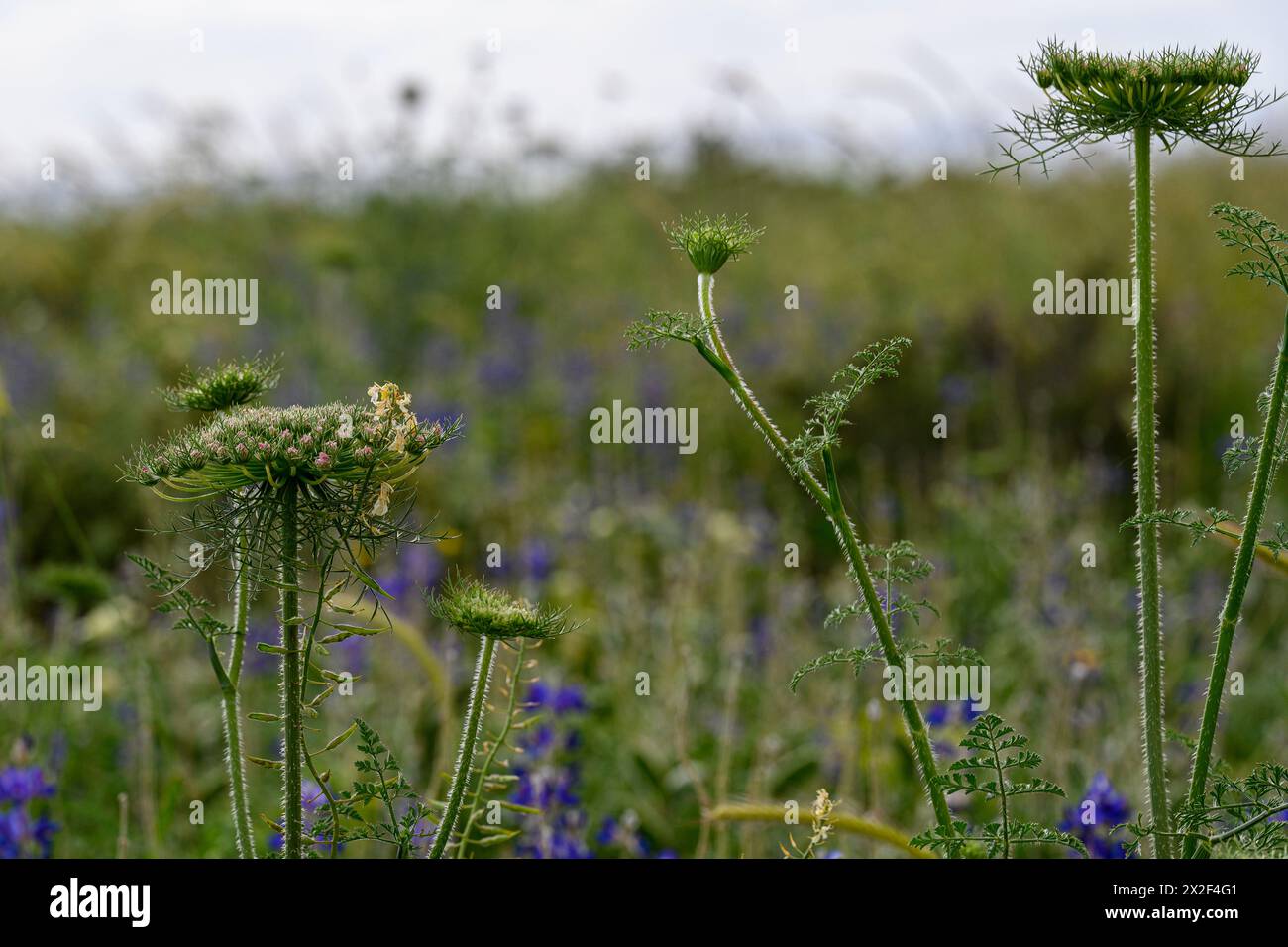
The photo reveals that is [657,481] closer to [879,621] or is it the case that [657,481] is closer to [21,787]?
[21,787]

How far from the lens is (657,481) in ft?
22.5

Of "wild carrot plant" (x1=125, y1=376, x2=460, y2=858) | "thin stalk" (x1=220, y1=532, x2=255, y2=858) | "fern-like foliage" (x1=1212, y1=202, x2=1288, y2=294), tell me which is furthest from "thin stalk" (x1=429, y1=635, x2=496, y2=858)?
"fern-like foliage" (x1=1212, y1=202, x2=1288, y2=294)

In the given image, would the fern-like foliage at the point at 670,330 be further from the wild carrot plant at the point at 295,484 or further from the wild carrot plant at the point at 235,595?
the wild carrot plant at the point at 235,595

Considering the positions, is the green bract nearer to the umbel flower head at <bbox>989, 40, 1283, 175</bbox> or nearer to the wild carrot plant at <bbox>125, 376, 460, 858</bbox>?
the wild carrot plant at <bbox>125, 376, 460, 858</bbox>

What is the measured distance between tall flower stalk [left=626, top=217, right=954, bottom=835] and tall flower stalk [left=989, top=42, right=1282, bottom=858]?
361mm

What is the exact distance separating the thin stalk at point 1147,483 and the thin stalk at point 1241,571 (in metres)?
0.06

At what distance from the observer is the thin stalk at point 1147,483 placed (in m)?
1.92

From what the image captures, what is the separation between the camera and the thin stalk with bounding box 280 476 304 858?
1819 mm

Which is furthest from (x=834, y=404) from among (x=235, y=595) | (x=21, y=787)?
(x=21, y=787)

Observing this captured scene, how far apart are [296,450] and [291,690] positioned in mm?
356

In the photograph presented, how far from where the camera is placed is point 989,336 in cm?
768

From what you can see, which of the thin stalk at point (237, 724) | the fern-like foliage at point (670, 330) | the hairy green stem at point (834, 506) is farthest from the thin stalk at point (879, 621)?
the thin stalk at point (237, 724)
